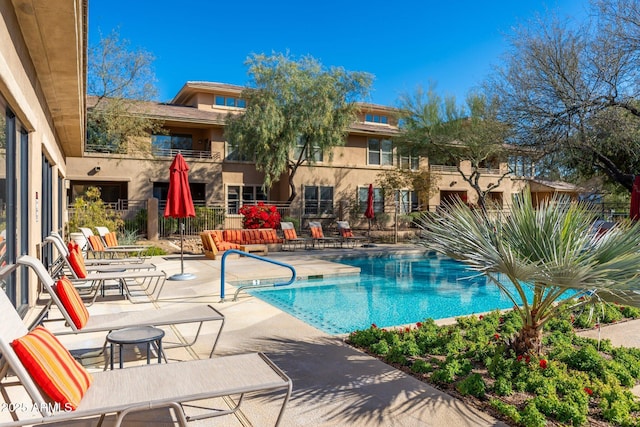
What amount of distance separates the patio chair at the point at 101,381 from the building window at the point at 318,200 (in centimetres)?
2428

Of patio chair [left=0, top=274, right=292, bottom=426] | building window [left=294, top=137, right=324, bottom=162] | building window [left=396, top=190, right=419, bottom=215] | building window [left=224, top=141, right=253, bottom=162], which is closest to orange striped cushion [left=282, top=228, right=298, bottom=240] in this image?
building window [left=294, top=137, right=324, bottom=162]

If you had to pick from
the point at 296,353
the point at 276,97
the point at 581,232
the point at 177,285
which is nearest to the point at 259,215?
the point at 276,97

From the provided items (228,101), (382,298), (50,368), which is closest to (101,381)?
(50,368)

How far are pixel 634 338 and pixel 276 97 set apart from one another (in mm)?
20050

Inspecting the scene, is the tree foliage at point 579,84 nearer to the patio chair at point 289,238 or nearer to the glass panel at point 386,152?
the patio chair at point 289,238

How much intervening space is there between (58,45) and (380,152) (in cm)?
2592

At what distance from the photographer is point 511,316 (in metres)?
6.95

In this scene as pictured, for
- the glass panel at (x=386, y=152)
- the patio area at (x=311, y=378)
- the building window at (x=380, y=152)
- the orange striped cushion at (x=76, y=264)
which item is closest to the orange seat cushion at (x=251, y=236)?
the patio area at (x=311, y=378)

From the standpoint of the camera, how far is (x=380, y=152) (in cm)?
3038

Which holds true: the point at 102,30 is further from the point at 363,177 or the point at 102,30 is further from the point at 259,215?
the point at 363,177

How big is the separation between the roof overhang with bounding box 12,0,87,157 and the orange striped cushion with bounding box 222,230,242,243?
27.3 feet

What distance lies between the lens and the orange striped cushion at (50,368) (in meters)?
2.36

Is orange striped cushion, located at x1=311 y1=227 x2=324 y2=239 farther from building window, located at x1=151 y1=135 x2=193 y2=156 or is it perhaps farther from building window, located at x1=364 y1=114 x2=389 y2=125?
building window, located at x1=364 y1=114 x2=389 y2=125

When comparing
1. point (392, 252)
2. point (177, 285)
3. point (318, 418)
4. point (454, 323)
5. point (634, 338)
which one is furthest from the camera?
point (392, 252)
